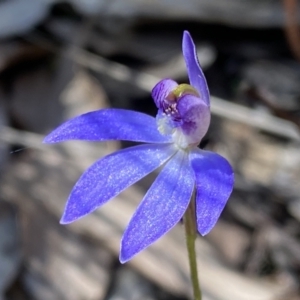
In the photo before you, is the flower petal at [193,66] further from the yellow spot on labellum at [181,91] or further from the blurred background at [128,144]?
the blurred background at [128,144]

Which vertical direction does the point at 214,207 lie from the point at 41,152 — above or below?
above

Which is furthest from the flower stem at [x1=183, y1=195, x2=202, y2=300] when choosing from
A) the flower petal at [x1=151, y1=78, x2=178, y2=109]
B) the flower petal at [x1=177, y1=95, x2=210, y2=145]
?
the flower petal at [x1=151, y1=78, x2=178, y2=109]

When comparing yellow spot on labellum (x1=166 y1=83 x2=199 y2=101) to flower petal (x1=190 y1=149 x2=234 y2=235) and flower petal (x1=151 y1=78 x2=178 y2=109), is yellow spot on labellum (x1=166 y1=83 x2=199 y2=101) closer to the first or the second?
flower petal (x1=151 y1=78 x2=178 y2=109)

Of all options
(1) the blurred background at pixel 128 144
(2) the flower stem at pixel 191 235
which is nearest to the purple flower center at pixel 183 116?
(2) the flower stem at pixel 191 235

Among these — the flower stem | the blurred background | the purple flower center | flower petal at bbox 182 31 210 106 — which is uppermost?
flower petal at bbox 182 31 210 106

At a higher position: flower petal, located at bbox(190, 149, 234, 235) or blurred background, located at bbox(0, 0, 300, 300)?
flower petal, located at bbox(190, 149, 234, 235)

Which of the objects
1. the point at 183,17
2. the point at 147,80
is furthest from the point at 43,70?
the point at 183,17

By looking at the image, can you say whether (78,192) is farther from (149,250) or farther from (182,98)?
(149,250)

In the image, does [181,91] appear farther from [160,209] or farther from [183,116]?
[160,209]
